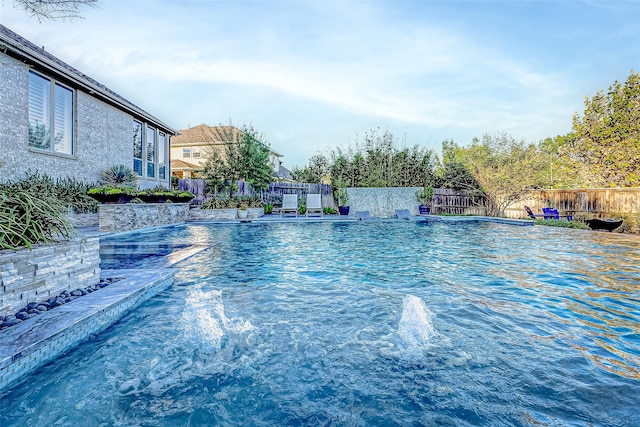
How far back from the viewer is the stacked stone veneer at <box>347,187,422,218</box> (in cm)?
1602

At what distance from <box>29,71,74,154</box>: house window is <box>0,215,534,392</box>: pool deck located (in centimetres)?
684

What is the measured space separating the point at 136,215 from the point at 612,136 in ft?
73.4

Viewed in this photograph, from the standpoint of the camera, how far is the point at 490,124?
15.7m

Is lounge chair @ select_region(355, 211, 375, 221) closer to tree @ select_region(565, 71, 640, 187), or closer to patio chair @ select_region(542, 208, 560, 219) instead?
patio chair @ select_region(542, 208, 560, 219)

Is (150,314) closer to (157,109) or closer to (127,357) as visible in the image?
(127,357)

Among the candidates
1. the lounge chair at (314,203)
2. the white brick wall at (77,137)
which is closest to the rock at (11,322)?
the white brick wall at (77,137)

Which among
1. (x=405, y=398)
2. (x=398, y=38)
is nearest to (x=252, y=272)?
(x=405, y=398)

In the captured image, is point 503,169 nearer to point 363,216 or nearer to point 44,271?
point 363,216

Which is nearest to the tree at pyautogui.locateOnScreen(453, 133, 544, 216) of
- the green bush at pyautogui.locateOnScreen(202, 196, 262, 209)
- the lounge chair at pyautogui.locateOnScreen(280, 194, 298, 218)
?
the lounge chair at pyautogui.locateOnScreen(280, 194, 298, 218)

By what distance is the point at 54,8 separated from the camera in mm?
4109

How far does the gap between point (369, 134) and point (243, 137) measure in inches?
244

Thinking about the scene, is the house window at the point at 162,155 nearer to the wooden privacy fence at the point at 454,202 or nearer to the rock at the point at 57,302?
the wooden privacy fence at the point at 454,202

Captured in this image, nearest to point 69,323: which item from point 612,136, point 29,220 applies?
point 29,220

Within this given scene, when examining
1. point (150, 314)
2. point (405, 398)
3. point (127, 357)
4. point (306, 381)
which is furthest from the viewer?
point (150, 314)
